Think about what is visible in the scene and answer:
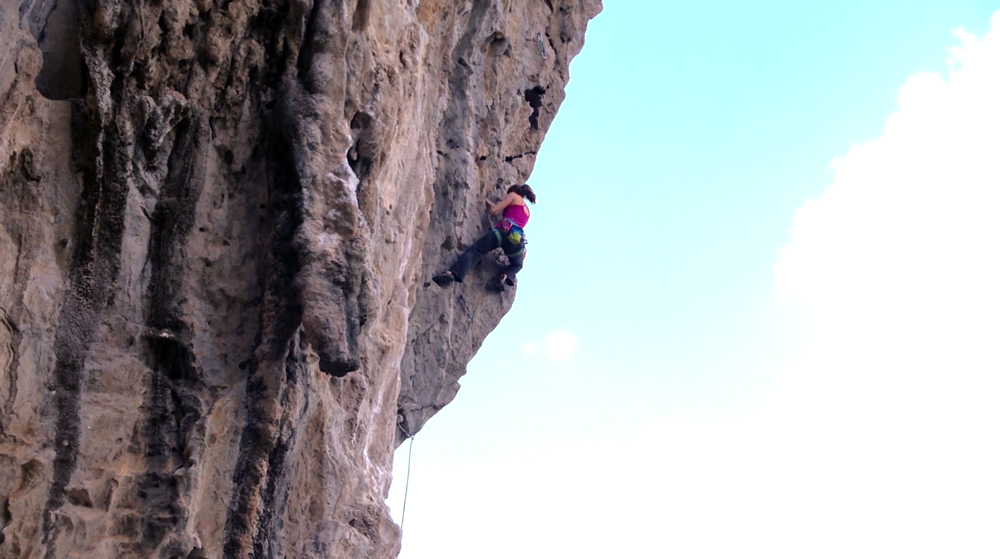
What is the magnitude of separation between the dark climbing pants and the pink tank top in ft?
0.71

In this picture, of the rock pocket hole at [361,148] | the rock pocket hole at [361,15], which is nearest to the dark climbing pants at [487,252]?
the rock pocket hole at [361,148]

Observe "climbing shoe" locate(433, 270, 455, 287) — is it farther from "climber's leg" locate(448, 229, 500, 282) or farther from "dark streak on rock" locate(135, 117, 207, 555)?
"dark streak on rock" locate(135, 117, 207, 555)

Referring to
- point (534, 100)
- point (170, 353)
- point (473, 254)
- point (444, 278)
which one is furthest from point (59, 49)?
point (534, 100)

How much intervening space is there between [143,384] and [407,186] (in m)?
2.60

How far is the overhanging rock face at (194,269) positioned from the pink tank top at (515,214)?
111 inches

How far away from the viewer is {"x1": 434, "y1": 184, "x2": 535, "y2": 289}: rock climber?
846 centimetres

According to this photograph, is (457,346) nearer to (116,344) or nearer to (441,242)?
(441,242)

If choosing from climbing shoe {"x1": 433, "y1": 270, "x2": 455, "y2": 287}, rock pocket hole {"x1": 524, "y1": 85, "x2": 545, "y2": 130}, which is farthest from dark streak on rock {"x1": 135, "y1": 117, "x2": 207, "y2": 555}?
rock pocket hole {"x1": 524, "y1": 85, "x2": 545, "y2": 130}

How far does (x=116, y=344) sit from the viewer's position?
15.2 feet

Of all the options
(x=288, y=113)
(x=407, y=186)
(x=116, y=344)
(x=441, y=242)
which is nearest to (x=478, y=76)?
(x=441, y=242)

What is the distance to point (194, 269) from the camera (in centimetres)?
497

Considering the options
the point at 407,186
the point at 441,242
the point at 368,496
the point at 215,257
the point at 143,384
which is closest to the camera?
the point at 143,384

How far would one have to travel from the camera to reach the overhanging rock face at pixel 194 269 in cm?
434

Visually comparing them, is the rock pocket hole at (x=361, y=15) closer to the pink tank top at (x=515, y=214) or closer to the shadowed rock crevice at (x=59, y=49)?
the shadowed rock crevice at (x=59, y=49)
